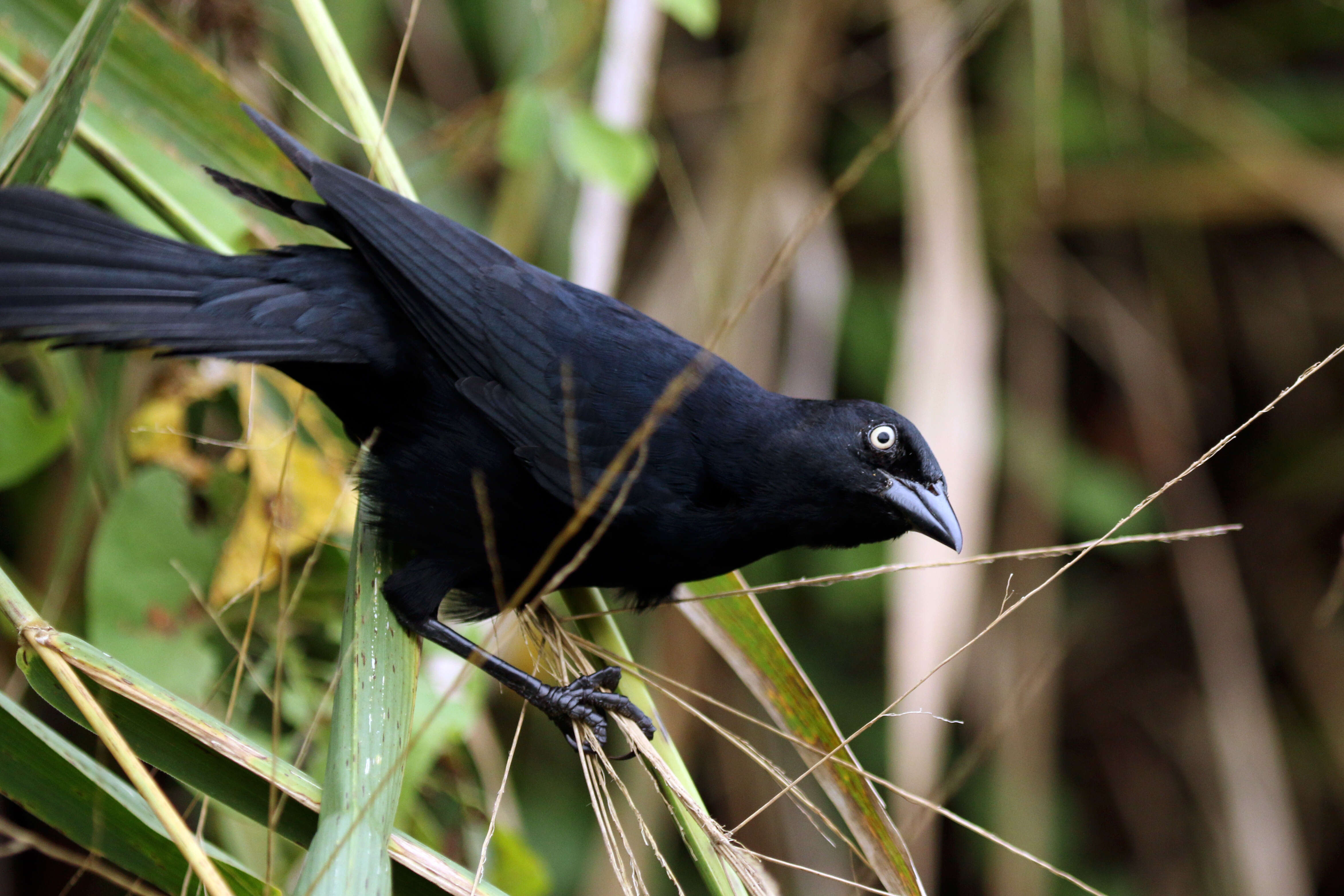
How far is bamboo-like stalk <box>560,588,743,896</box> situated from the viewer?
4.74 ft

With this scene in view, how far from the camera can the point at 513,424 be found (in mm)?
1977

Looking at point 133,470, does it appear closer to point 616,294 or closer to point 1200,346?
point 616,294

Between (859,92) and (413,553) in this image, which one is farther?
(859,92)

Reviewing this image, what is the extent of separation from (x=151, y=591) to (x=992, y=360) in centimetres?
308

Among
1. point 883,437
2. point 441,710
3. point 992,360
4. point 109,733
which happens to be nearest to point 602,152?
point 883,437

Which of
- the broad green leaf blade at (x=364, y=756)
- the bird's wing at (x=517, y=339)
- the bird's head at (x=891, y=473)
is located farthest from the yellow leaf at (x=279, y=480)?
the bird's head at (x=891, y=473)

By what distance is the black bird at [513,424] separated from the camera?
1.86m

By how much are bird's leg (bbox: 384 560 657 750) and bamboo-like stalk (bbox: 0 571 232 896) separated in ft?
1.56

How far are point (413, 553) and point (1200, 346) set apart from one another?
3.62 metres

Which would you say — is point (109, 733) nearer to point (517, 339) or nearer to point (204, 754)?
point (204, 754)

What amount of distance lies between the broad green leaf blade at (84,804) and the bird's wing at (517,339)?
2.63ft

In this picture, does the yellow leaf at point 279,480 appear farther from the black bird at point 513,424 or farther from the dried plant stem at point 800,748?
the dried plant stem at point 800,748

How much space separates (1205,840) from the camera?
4.08 m

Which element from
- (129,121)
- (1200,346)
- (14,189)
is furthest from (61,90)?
(1200,346)
